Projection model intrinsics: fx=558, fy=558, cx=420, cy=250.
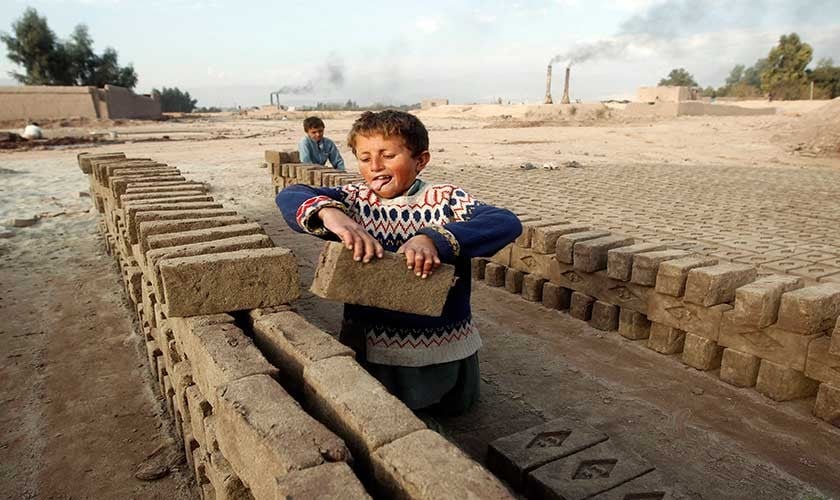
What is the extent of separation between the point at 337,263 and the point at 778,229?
17.1 feet

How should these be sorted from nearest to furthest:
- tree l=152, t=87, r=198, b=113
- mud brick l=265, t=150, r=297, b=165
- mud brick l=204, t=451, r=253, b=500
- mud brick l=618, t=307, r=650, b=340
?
mud brick l=204, t=451, r=253, b=500, mud brick l=618, t=307, r=650, b=340, mud brick l=265, t=150, r=297, b=165, tree l=152, t=87, r=198, b=113

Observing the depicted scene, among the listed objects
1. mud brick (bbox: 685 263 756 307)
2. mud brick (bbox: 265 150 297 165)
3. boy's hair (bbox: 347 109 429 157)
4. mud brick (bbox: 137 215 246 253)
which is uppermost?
boy's hair (bbox: 347 109 429 157)

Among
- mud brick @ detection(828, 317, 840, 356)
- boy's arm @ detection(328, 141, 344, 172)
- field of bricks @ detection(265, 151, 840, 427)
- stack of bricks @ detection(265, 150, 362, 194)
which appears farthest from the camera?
boy's arm @ detection(328, 141, 344, 172)

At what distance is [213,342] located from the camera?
2082 millimetres

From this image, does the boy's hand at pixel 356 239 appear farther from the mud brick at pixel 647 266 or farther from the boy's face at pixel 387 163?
the mud brick at pixel 647 266

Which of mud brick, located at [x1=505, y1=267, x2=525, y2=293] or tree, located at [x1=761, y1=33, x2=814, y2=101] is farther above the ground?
tree, located at [x1=761, y1=33, x2=814, y2=101]

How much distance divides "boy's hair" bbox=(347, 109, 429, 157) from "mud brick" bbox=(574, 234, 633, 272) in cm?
212

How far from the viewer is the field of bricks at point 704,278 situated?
2998 millimetres

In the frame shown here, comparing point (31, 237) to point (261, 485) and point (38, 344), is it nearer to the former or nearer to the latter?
point (38, 344)

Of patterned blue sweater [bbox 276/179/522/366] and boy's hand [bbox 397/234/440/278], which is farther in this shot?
patterned blue sweater [bbox 276/179/522/366]

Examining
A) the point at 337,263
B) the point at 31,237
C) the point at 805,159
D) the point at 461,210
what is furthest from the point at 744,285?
the point at 805,159

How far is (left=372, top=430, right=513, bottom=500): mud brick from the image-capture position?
1.30 m

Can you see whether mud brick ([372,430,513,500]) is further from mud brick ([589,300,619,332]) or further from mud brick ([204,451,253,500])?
mud brick ([589,300,619,332])

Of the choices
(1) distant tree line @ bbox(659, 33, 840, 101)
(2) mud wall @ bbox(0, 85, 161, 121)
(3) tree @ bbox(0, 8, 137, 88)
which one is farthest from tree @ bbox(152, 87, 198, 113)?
(1) distant tree line @ bbox(659, 33, 840, 101)
